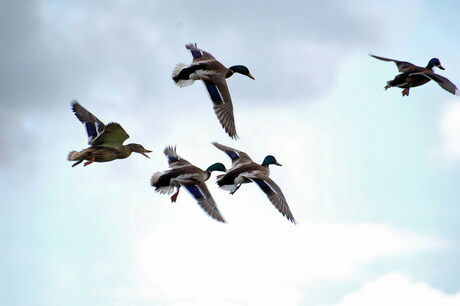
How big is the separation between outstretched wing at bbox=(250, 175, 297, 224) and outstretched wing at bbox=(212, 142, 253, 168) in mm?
893

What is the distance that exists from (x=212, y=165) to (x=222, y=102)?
1.79 metres

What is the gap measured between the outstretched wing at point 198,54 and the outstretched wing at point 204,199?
3.26m

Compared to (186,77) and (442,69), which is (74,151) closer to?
(186,77)

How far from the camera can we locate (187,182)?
1767 centimetres

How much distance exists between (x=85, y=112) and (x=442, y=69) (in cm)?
802

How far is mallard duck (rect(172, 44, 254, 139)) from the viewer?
18156 mm

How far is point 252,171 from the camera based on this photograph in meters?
18.5

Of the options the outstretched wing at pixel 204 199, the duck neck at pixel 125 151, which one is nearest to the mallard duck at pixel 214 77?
the outstretched wing at pixel 204 199

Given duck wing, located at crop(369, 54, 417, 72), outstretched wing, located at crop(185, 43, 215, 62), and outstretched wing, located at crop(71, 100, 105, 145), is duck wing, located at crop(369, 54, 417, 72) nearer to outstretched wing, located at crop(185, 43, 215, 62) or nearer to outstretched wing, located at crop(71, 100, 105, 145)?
outstretched wing, located at crop(185, 43, 215, 62)

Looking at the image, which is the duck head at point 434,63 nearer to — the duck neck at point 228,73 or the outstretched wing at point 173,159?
the duck neck at point 228,73

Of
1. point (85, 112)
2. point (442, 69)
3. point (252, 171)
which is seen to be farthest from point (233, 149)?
point (442, 69)

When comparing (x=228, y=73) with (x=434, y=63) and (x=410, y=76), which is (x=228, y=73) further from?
(x=434, y=63)

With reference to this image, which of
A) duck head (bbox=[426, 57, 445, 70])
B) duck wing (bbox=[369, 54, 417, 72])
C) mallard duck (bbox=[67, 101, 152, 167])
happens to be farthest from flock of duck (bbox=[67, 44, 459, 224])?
duck head (bbox=[426, 57, 445, 70])

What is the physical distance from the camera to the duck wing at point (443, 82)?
19453 mm
